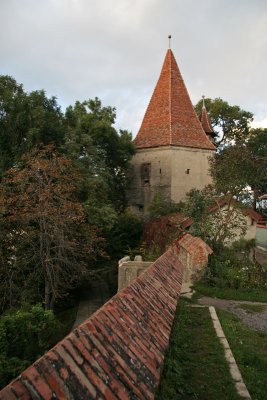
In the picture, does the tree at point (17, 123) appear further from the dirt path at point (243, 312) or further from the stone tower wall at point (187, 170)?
the stone tower wall at point (187, 170)

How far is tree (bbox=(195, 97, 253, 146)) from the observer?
41031 millimetres

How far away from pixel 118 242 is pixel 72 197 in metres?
4.95

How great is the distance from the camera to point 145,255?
16.4m

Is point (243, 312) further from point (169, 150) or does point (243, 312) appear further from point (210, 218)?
point (169, 150)

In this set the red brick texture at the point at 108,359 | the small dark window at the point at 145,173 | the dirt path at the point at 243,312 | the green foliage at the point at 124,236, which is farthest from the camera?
the small dark window at the point at 145,173

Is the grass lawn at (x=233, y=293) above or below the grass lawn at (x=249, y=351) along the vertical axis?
below

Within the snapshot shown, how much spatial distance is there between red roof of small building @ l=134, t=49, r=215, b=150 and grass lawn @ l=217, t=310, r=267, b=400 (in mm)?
17734

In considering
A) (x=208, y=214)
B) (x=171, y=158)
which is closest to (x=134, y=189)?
(x=171, y=158)

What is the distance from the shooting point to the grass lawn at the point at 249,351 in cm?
539

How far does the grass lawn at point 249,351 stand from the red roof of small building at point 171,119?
58.2ft

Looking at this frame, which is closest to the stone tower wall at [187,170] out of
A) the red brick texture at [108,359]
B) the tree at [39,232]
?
the tree at [39,232]

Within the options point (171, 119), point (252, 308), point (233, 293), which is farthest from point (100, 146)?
point (252, 308)

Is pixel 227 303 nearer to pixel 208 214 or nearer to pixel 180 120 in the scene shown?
pixel 208 214

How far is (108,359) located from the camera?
2.94 metres
